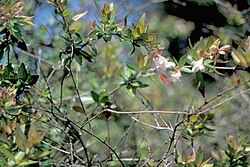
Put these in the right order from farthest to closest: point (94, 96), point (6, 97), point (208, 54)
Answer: point (94, 96) < point (208, 54) < point (6, 97)

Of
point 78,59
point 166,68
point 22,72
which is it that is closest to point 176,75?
point 166,68

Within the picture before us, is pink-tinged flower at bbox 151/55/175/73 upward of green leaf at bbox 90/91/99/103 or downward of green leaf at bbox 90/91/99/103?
upward

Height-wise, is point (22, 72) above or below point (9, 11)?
below

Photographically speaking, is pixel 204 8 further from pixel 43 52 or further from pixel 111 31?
pixel 111 31

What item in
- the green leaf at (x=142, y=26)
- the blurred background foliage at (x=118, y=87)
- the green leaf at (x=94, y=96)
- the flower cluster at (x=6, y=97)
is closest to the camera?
the flower cluster at (x=6, y=97)

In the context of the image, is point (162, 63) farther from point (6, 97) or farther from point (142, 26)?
point (6, 97)

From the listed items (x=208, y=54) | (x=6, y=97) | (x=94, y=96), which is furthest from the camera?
(x=94, y=96)

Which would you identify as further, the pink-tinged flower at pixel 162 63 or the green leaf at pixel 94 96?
the green leaf at pixel 94 96

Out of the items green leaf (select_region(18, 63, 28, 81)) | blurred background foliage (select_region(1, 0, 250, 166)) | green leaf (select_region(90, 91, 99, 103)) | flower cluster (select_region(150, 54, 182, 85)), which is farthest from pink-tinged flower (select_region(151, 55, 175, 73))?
green leaf (select_region(18, 63, 28, 81))

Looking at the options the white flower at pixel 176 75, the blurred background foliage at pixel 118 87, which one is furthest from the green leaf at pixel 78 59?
the white flower at pixel 176 75

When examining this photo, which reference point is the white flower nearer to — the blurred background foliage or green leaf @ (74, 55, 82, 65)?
the blurred background foliage

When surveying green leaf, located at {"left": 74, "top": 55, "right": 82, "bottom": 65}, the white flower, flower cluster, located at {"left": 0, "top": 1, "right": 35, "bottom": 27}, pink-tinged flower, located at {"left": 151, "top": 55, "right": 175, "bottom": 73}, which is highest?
flower cluster, located at {"left": 0, "top": 1, "right": 35, "bottom": 27}

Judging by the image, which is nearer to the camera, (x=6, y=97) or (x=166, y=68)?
(x=6, y=97)

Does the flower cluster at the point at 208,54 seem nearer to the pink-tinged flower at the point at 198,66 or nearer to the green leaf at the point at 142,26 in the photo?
the pink-tinged flower at the point at 198,66
